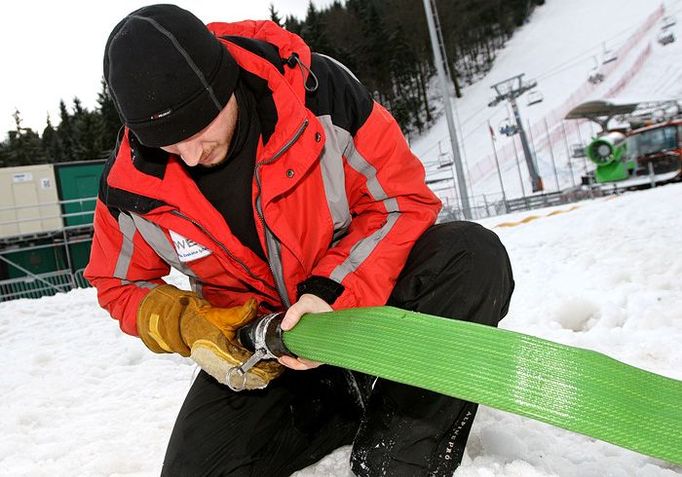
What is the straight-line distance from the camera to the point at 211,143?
1.44m

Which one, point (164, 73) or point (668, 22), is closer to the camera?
point (164, 73)

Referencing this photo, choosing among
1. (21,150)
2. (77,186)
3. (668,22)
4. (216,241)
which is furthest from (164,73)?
(21,150)

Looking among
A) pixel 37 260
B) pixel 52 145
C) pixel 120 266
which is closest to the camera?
pixel 120 266

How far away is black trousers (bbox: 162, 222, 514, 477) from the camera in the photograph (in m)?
1.36

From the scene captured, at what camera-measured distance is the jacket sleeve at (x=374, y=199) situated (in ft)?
4.78

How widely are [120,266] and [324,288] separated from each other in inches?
27.3

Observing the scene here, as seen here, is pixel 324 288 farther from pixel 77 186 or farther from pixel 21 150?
pixel 21 150

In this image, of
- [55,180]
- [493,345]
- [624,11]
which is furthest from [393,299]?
[624,11]

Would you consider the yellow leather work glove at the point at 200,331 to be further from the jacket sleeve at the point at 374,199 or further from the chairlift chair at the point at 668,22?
the chairlift chair at the point at 668,22

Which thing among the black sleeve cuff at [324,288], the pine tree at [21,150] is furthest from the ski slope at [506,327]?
the pine tree at [21,150]

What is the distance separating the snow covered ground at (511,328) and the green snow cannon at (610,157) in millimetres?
8401

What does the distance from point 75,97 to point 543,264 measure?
52986mm

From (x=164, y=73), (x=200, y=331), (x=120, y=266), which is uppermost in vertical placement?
(x=164, y=73)

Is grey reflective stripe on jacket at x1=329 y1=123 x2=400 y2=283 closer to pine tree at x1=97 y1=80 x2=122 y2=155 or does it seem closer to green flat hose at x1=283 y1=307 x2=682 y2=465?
green flat hose at x1=283 y1=307 x2=682 y2=465
